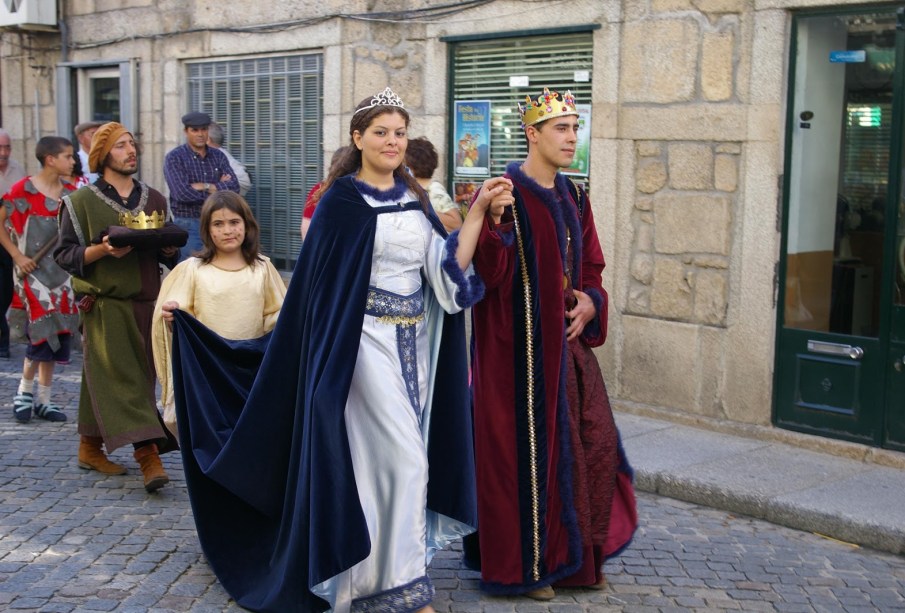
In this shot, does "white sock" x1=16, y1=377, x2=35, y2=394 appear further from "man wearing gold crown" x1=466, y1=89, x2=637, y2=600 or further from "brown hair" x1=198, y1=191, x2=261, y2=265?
"man wearing gold crown" x1=466, y1=89, x2=637, y2=600

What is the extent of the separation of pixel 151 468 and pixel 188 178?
14.5 ft

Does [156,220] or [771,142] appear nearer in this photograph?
[156,220]

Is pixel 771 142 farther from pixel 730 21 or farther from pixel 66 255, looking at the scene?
pixel 66 255

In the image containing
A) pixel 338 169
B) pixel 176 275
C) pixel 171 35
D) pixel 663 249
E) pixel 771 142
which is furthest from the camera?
pixel 171 35

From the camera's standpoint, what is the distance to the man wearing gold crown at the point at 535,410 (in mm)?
5035

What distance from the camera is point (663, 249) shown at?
830 cm

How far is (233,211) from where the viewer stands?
592cm

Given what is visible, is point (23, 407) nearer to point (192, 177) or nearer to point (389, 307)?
point (192, 177)

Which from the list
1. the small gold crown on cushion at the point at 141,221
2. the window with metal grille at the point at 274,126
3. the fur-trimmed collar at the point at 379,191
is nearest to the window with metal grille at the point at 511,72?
the window with metal grille at the point at 274,126

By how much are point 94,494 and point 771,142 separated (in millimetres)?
4394

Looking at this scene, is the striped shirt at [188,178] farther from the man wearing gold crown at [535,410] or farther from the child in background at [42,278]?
the man wearing gold crown at [535,410]

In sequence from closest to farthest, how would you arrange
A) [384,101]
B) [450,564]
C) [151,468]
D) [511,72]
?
[384,101] → [450,564] → [151,468] → [511,72]

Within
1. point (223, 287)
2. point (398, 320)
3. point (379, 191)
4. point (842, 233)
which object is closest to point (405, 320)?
point (398, 320)

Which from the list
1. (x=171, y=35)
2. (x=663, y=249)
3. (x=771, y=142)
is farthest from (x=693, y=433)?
Result: (x=171, y=35)
